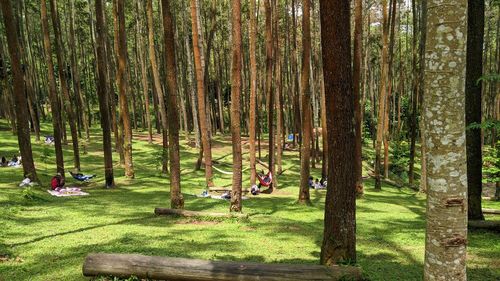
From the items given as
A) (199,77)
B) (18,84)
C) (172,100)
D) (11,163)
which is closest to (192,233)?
(172,100)

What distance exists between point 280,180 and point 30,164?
12.0m

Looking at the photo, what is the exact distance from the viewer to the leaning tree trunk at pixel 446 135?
10.3 feet

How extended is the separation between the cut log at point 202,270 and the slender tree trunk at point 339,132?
0.48 m

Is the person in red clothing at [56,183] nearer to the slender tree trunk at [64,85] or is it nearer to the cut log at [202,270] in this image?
the slender tree trunk at [64,85]

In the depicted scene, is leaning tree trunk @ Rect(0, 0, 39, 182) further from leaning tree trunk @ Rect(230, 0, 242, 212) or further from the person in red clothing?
leaning tree trunk @ Rect(230, 0, 242, 212)

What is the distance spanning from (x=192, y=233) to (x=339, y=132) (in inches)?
201

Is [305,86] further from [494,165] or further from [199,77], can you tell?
[494,165]

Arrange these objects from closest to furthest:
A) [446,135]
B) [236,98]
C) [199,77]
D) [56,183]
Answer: [446,135] < [236,98] < [56,183] < [199,77]

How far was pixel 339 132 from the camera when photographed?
5363mm

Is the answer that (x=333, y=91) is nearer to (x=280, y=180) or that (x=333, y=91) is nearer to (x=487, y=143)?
(x=280, y=180)

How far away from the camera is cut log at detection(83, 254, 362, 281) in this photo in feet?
16.9

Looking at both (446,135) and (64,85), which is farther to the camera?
(64,85)

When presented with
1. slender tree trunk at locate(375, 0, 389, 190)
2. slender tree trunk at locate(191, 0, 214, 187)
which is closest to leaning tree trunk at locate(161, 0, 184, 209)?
slender tree trunk at locate(191, 0, 214, 187)

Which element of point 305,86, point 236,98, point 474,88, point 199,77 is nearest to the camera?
point 474,88
